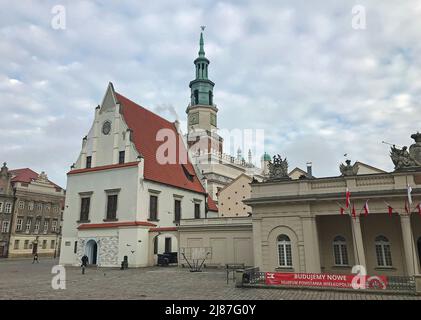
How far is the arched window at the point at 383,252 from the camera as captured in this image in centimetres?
2083

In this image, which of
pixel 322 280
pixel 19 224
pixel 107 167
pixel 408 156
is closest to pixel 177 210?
pixel 107 167

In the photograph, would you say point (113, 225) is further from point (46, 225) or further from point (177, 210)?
point (46, 225)

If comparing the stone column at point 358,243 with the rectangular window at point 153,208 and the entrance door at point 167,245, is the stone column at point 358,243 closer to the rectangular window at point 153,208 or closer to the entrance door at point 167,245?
the entrance door at point 167,245

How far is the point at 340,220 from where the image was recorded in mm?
22469

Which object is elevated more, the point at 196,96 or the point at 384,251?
the point at 196,96

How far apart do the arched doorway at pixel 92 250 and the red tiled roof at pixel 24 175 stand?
2944 cm

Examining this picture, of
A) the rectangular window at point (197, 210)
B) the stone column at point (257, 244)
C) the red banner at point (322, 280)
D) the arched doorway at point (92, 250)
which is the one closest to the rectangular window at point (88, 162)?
the arched doorway at point (92, 250)

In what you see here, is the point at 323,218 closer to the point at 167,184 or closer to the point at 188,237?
the point at 188,237

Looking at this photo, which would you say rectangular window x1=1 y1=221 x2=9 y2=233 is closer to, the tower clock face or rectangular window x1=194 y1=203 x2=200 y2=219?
rectangular window x1=194 y1=203 x2=200 y2=219

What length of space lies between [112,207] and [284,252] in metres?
19.4

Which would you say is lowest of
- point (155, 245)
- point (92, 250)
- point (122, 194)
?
point (92, 250)

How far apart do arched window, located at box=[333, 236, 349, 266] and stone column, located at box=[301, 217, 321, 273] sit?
254 centimetres

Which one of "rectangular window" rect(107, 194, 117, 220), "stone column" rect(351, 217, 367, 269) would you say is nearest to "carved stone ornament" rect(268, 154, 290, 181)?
"stone column" rect(351, 217, 367, 269)
